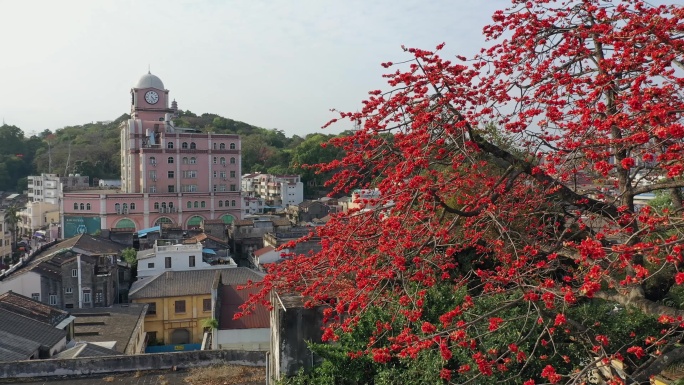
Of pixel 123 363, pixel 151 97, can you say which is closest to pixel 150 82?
pixel 151 97

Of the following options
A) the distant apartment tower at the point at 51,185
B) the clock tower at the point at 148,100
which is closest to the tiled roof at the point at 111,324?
the clock tower at the point at 148,100

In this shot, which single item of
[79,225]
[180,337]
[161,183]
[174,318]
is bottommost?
[180,337]

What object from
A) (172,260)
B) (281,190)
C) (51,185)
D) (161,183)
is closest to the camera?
(172,260)

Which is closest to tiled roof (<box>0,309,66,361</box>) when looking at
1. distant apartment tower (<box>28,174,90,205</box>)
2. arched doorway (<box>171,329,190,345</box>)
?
arched doorway (<box>171,329,190,345</box>)

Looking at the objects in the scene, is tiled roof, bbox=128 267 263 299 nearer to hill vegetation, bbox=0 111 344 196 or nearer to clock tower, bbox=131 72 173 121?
clock tower, bbox=131 72 173 121

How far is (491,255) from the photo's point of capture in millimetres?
8227

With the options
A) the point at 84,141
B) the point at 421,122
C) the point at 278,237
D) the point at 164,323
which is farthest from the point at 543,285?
the point at 84,141

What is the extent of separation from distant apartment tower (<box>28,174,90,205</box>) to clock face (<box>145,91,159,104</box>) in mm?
11476

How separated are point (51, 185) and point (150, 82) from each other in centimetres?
1555

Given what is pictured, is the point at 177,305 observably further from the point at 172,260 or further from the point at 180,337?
the point at 172,260

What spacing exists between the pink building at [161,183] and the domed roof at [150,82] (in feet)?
0.73

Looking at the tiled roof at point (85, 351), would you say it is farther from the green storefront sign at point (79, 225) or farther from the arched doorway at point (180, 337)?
the green storefront sign at point (79, 225)

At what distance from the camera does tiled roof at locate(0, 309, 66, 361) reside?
1304 cm

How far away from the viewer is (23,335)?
46.5ft
